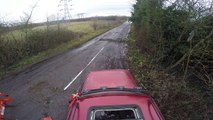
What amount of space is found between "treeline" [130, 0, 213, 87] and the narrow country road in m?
2.97

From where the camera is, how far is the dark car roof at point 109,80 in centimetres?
668

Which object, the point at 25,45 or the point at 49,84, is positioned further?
the point at 25,45

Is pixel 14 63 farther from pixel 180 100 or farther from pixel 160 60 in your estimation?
pixel 180 100

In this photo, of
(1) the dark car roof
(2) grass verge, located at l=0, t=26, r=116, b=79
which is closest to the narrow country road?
(2) grass verge, located at l=0, t=26, r=116, b=79

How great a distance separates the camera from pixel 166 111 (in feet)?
28.3

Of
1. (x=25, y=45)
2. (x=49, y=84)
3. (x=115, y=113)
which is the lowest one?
(x=49, y=84)

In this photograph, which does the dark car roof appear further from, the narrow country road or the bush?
the bush

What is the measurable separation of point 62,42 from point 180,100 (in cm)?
2342

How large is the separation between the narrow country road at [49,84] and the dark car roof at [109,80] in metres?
1.41

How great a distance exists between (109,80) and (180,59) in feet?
28.3

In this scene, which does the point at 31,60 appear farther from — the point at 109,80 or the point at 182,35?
the point at 109,80

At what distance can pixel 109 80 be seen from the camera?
695 cm

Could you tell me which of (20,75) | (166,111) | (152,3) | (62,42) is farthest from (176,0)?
(62,42)

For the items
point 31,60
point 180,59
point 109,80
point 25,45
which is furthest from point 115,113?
point 25,45
